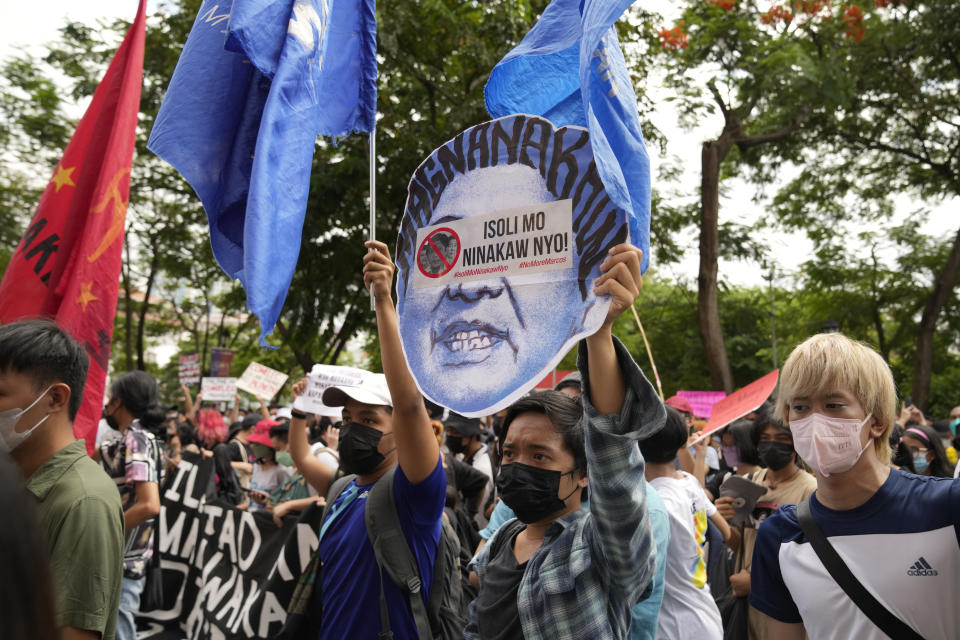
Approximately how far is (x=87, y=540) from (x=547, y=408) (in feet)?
4.34

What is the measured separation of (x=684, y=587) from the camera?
3354 mm

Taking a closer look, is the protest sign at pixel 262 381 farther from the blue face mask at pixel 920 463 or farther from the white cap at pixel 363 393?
the white cap at pixel 363 393

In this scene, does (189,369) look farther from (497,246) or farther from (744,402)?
(497,246)

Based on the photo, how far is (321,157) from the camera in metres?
14.7

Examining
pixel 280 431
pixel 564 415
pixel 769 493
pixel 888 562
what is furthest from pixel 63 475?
pixel 280 431

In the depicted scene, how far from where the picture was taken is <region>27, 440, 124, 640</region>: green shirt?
84.3 inches

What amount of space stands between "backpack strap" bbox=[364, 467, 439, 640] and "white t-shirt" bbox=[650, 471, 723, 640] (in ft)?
3.49

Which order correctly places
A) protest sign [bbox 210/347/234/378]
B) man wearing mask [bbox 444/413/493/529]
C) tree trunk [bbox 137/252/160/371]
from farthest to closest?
tree trunk [bbox 137/252/160/371]
protest sign [bbox 210/347/234/378]
man wearing mask [bbox 444/413/493/529]

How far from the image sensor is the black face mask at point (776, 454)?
4.39 meters

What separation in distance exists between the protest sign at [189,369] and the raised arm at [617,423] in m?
13.5

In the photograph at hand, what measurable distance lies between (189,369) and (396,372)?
43.6 feet

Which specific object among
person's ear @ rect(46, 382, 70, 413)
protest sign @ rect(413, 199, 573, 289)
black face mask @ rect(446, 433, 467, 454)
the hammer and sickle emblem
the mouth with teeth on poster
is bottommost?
black face mask @ rect(446, 433, 467, 454)

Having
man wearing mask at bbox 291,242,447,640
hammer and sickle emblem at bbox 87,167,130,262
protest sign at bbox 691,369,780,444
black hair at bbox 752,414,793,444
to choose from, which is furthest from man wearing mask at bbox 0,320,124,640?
black hair at bbox 752,414,793,444

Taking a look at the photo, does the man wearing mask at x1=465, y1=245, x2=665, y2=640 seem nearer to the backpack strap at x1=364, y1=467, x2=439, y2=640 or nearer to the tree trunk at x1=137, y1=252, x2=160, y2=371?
the backpack strap at x1=364, y1=467, x2=439, y2=640
